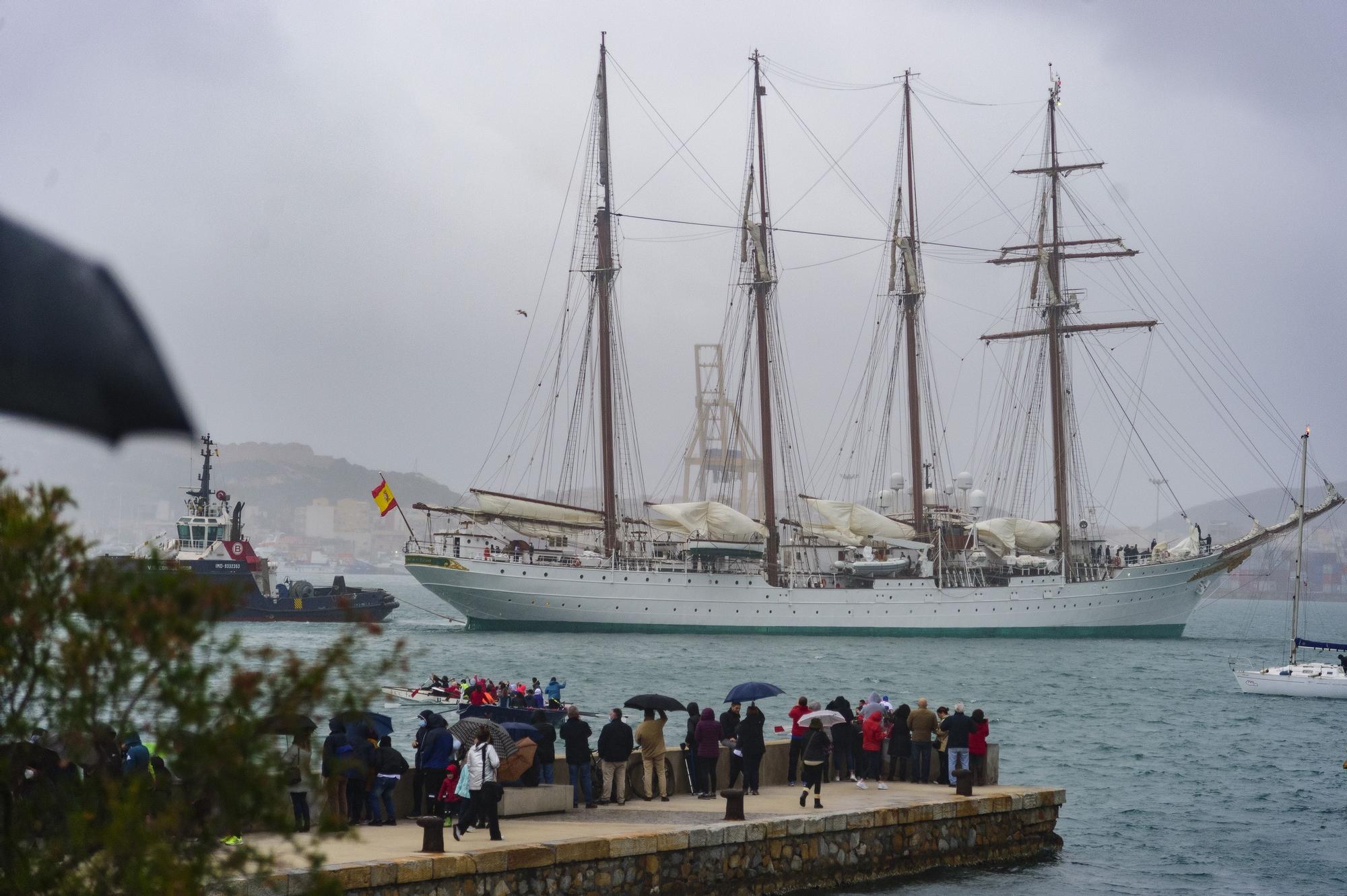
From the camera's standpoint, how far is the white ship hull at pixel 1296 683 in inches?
2190

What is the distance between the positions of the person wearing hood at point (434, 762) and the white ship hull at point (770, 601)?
63.9m

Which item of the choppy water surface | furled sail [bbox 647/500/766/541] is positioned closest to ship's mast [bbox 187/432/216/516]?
the choppy water surface

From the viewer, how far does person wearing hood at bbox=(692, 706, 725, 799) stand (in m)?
18.2

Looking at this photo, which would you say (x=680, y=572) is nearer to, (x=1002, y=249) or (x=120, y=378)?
(x=1002, y=249)

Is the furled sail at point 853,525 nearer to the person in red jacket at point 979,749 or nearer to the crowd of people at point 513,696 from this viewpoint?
the crowd of people at point 513,696

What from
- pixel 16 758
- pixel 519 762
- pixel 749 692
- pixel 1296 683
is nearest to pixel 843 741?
pixel 749 692

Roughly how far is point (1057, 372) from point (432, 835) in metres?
78.1

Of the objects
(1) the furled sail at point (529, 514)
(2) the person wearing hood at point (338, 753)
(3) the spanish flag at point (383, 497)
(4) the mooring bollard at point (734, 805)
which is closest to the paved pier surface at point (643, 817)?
(4) the mooring bollard at point (734, 805)

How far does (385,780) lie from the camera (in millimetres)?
15883

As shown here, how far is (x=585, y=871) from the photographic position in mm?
14758

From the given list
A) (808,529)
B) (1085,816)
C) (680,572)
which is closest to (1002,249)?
(808,529)

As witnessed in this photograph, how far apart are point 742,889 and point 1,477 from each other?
11966 millimetres

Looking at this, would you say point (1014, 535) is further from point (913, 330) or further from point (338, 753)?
point (338, 753)

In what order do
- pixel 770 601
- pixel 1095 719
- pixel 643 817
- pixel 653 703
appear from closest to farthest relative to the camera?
pixel 643 817, pixel 653 703, pixel 1095 719, pixel 770 601
